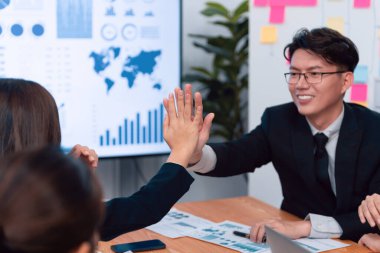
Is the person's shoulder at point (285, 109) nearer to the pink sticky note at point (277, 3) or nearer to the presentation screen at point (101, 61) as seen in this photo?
the pink sticky note at point (277, 3)

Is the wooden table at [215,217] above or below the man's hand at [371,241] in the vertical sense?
below

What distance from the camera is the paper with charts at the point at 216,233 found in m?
1.94

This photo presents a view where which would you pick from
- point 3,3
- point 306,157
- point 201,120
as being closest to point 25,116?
point 201,120

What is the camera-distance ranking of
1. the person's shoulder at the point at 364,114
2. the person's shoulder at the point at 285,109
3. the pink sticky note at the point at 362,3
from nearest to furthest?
1. the person's shoulder at the point at 364,114
2. the person's shoulder at the point at 285,109
3. the pink sticky note at the point at 362,3

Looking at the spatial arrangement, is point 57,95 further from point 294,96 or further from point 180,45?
point 294,96

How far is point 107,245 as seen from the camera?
196 cm

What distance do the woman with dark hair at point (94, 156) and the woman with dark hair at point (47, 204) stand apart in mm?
398

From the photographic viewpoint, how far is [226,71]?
364cm

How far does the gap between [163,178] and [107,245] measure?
529mm

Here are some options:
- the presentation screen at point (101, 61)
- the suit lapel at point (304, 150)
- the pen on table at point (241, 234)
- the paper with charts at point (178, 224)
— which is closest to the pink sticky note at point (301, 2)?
the presentation screen at point (101, 61)

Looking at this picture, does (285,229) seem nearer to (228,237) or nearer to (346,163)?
(228,237)

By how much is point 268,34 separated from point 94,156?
1666mm

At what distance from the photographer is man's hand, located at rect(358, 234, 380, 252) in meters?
1.94

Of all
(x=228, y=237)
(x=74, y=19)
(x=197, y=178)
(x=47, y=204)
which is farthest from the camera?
(x=197, y=178)
